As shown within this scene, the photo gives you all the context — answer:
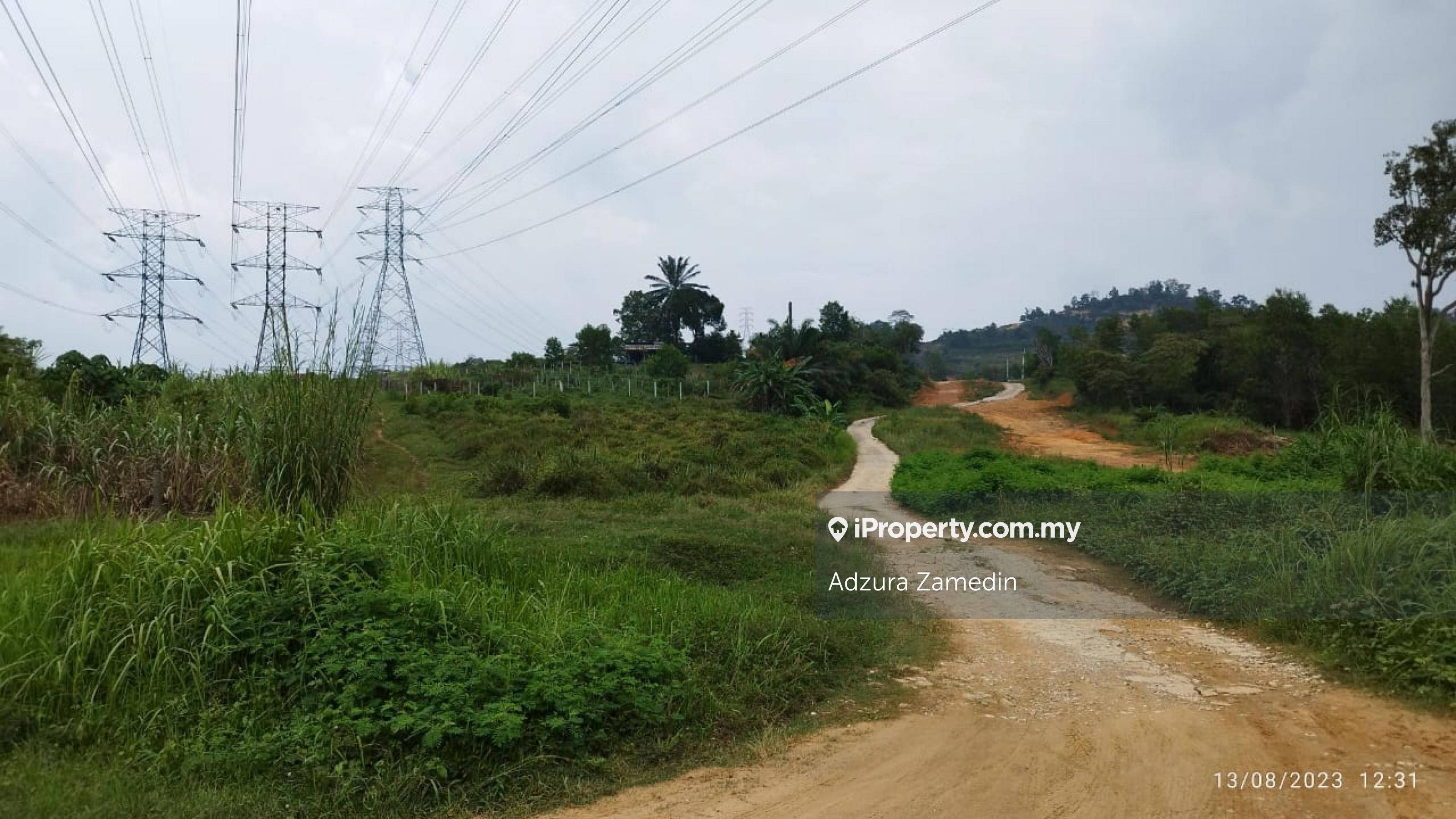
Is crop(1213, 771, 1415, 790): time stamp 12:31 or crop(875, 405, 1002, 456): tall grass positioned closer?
crop(1213, 771, 1415, 790): time stamp 12:31

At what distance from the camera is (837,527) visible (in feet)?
36.9

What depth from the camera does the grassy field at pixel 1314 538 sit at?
5273 millimetres

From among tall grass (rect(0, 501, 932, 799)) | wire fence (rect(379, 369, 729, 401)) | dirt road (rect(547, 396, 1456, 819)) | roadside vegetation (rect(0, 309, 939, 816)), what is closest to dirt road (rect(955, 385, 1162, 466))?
wire fence (rect(379, 369, 729, 401))

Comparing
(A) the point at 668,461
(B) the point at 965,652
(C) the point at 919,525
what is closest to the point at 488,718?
(B) the point at 965,652

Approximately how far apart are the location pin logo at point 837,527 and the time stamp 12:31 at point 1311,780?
19.4 feet

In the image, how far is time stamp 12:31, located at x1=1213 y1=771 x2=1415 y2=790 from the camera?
383cm

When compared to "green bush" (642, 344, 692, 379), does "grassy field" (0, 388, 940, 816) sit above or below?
→ below

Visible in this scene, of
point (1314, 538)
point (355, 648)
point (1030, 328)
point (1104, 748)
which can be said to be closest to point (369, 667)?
point (355, 648)

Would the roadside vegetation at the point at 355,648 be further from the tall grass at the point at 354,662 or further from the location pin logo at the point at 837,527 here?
the location pin logo at the point at 837,527

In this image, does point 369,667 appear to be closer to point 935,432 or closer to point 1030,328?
point 935,432

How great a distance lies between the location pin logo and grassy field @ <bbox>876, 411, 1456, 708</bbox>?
205cm

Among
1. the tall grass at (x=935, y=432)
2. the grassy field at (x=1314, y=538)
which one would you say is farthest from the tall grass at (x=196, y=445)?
the tall grass at (x=935, y=432)

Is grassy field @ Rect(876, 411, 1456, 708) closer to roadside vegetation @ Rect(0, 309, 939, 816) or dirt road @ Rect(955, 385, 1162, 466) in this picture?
roadside vegetation @ Rect(0, 309, 939, 816)

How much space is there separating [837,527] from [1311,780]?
7426 mm
